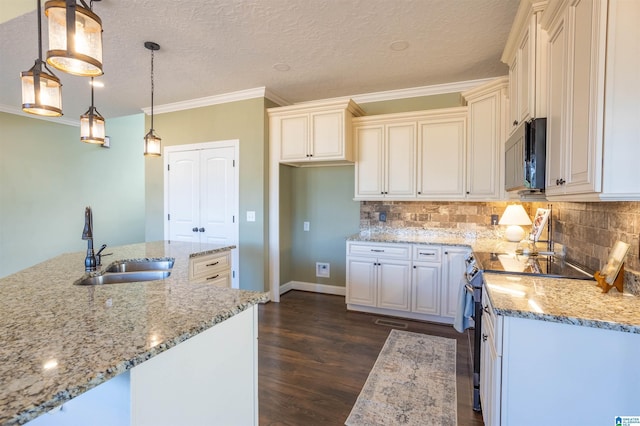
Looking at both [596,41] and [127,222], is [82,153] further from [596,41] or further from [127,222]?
[596,41]

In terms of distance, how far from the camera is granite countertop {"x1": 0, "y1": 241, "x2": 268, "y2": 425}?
74 cm

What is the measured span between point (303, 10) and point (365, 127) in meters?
1.79

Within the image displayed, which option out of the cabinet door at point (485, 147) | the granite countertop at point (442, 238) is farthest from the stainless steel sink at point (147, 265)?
the cabinet door at point (485, 147)

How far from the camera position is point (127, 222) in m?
6.29

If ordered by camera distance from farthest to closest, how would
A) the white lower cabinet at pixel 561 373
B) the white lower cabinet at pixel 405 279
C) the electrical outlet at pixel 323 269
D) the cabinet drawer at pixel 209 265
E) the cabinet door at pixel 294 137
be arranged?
the electrical outlet at pixel 323 269
the cabinet door at pixel 294 137
the white lower cabinet at pixel 405 279
the cabinet drawer at pixel 209 265
the white lower cabinet at pixel 561 373

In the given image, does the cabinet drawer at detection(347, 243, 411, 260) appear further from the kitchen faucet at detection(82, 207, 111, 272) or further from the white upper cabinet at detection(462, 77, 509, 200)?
the kitchen faucet at detection(82, 207, 111, 272)

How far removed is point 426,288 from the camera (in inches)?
134

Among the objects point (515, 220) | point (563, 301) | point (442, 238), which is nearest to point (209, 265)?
point (563, 301)

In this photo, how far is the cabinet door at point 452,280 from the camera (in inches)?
128

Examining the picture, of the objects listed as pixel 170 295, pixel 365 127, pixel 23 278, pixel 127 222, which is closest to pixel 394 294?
pixel 365 127

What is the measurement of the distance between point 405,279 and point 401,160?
1.43 m

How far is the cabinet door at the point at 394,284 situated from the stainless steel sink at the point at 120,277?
7.69ft

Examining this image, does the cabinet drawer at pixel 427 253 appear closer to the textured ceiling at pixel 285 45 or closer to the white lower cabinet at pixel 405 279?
the white lower cabinet at pixel 405 279

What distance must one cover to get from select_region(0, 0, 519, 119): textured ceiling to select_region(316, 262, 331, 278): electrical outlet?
2.42m
